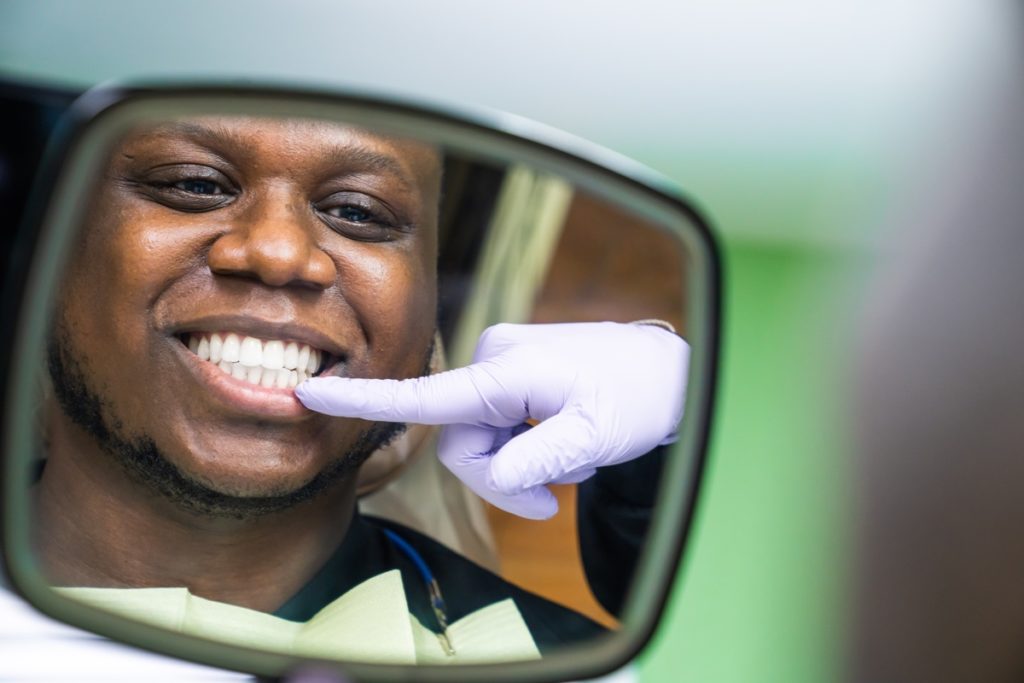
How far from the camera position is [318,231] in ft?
2.18

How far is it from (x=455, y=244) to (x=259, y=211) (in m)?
0.14

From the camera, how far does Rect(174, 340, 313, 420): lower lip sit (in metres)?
0.66

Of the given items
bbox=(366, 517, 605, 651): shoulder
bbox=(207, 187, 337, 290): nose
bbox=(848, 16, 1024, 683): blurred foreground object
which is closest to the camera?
bbox=(207, 187, 337, 290): nose

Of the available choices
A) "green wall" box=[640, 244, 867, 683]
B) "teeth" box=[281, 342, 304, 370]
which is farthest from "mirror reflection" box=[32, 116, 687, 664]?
"green wall" box=[640, 244, 867, 683]

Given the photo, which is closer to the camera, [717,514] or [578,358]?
[578,358]

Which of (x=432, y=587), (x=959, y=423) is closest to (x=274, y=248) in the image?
(x=432, y=587)

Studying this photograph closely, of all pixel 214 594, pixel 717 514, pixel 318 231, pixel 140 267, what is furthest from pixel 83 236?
pixel 717 514

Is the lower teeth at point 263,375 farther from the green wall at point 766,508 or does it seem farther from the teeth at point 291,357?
the green wall at point 766,508

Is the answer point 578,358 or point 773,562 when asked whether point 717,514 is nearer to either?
point 773,562

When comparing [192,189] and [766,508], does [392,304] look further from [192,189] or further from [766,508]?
[766,508]

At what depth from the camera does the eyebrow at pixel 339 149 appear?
2.20ft

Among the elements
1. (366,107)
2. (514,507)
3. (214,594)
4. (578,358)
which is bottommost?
(214,594)

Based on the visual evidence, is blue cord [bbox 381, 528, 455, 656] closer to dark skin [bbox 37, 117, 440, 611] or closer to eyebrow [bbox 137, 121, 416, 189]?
dark skin [bbox 37, 117, 440, 611]

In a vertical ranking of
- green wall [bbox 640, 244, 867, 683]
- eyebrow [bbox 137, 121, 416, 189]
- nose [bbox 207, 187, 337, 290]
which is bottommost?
green wall [bbox 640, 244, 867, 683]
